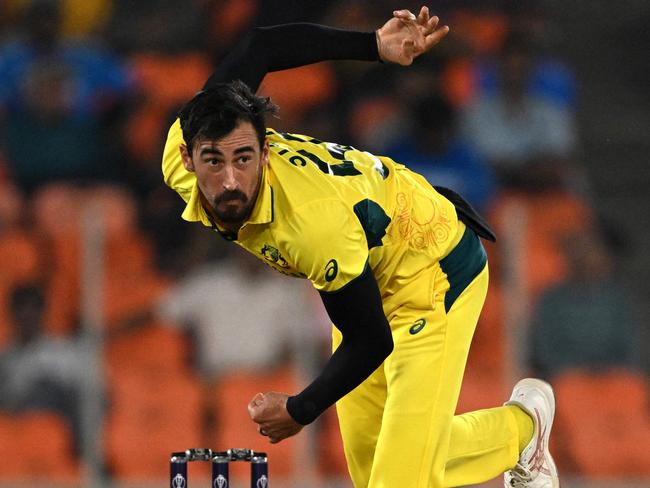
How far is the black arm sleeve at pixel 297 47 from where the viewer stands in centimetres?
430

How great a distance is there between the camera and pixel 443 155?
754 centimetres

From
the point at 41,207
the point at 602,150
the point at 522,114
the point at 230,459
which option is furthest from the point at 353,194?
the point at 602,150

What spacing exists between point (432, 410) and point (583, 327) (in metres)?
2.93

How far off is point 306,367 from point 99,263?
3.68 ft

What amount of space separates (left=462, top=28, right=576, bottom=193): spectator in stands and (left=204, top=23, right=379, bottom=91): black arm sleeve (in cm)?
351

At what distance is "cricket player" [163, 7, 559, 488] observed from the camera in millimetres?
3832

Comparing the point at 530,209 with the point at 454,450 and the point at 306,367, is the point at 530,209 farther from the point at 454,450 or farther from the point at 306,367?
the point at 454,450

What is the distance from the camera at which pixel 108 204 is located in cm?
739

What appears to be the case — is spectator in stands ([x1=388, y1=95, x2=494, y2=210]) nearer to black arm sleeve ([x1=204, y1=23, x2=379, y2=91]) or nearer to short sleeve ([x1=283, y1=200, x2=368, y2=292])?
black arm sleeve ([x1=204, y1=23, x2=379, y2=91])

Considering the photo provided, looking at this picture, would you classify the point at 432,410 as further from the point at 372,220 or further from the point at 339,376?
the point at 372,220

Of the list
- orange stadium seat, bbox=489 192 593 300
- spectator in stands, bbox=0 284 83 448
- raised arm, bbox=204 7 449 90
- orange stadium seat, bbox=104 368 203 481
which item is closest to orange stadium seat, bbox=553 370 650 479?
orange stadium seat, bbox=489 192 593 300

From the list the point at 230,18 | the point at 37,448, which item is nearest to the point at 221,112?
the point at 37,448

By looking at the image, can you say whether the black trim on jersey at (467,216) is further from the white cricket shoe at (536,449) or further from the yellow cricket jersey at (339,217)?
the white cricket shoe at (536,449)

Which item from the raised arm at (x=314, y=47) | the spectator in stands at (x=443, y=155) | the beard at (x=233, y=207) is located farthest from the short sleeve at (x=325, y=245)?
the spectator in stands at (x=443, y=155)
